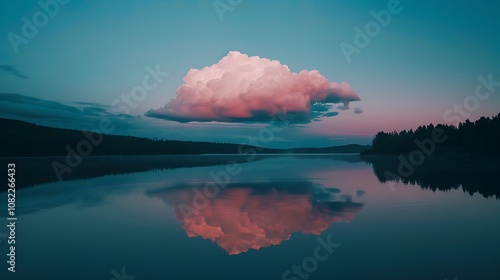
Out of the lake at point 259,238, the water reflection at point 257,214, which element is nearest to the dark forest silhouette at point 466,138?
the lake at point 259,238

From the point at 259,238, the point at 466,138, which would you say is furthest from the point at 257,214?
the point at 466,138

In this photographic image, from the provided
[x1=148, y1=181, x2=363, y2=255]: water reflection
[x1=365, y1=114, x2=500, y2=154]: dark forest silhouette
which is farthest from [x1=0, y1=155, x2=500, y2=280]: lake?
[x1=365, y1=114, x2=500, y2=154]: dark forest silhouette

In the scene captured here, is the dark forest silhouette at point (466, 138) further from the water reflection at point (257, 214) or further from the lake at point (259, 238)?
the water reflection at point (257, 214)

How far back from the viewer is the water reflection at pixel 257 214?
10.7 m

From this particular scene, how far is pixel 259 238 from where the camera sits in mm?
10523

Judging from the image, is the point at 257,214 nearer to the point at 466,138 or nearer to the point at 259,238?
the point at 259,238

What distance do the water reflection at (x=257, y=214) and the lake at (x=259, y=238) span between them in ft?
0.16

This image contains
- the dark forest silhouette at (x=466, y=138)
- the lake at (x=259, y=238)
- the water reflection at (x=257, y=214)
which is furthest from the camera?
the dark forest silhouette at (x=466, y=138)

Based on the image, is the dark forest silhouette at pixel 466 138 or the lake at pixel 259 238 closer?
the lake at pixel 259 238

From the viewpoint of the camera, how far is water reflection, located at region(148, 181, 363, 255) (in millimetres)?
10742

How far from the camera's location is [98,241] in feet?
34.1

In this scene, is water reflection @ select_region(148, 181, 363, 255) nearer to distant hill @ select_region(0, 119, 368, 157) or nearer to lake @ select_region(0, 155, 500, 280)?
lake @ select_region(0, 155, 500, 280)

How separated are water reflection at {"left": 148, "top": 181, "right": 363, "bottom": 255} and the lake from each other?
0.16ft

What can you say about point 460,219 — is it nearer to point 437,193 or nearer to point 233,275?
point 437,193
